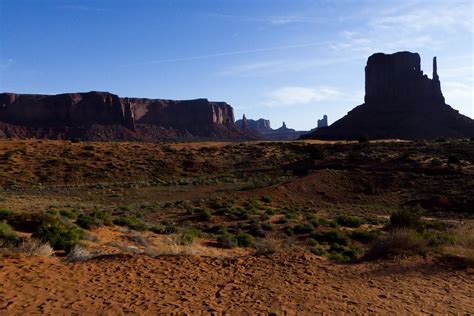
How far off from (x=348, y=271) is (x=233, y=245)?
7.00m

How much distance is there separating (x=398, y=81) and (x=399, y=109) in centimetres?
1594

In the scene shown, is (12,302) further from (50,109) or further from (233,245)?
(50,109)

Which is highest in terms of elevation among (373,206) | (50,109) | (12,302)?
(50,109)

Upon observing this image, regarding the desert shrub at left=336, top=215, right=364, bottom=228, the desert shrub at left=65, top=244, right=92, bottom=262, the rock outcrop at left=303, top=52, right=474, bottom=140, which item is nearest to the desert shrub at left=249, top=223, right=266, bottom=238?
the desert shrub at left=336, top=215, right=364, bottom=228

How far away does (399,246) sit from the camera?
11781 millimetres

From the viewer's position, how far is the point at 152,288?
8789 mm

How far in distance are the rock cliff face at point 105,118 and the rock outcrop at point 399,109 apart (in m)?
54.9

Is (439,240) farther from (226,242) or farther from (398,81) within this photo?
(398,81)

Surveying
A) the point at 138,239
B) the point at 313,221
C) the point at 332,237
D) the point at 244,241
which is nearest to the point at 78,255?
the point at 138,239

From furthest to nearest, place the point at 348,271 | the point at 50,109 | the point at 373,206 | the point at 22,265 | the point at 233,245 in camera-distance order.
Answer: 1. the point at 50,109
2. the point at 373,206
3. the point at 233,245
4. the point at 348,271
5. the point at 22,265

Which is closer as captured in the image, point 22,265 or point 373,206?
point 22,265

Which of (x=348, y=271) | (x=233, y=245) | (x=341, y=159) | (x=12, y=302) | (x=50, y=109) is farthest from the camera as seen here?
(x=50, y=109)

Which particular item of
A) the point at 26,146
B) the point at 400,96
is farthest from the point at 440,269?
the point at 400,96

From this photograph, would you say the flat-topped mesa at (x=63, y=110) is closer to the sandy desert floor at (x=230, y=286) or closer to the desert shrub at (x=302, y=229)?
the desert shrub at (x=302, y=229)
